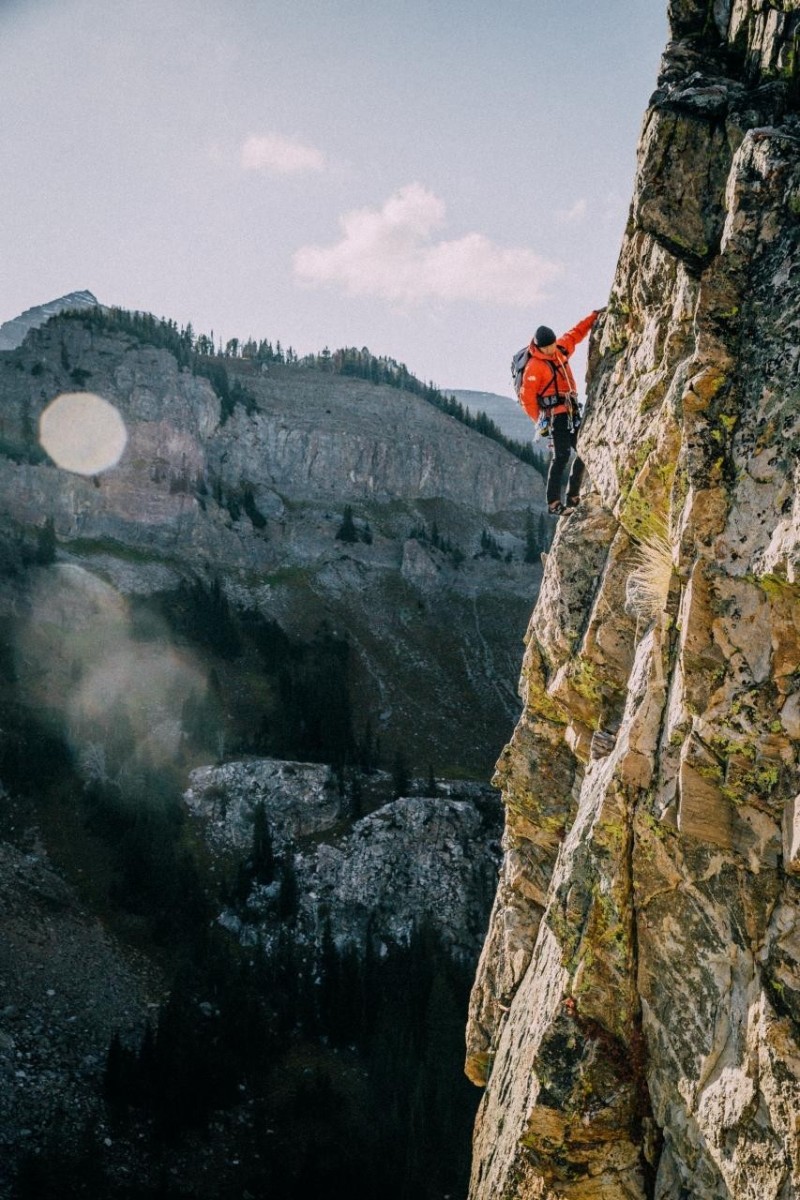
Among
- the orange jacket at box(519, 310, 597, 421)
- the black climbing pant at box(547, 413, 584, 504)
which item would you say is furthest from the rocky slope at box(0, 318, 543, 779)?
the orange jacket at box(519, 310, 597, 421)

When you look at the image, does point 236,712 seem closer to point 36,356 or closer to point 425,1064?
point 425,1064

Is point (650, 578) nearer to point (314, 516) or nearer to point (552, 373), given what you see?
point (552, 373)

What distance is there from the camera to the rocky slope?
291 feet

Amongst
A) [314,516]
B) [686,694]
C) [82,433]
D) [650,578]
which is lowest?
[686,694]

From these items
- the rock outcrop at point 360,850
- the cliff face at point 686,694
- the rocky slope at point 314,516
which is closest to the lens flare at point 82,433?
the rocky slope at point 314,516

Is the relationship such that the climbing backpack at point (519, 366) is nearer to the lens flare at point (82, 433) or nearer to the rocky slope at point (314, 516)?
the rocky slope at point (314, 516)

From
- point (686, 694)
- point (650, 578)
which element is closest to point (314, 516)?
point (650, 578)

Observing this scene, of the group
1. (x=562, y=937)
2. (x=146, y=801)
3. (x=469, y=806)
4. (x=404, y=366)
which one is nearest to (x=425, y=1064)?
(x=469, y=806)

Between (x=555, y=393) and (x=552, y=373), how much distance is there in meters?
0.33

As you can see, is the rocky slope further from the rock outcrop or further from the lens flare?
the rock outcrop

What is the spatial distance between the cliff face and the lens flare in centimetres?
9637

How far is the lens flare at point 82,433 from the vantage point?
3868 inches

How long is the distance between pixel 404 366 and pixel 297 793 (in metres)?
101

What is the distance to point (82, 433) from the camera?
10131cm
